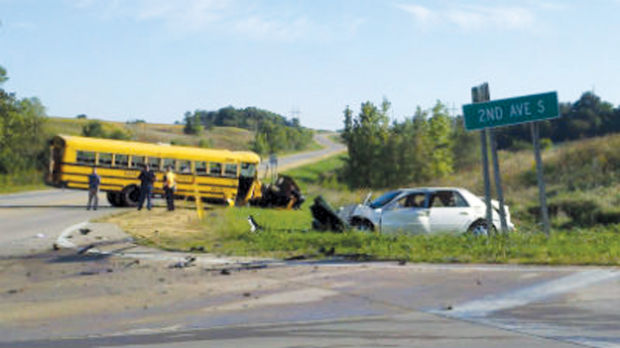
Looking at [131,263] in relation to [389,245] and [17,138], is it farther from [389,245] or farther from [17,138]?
[17,138]

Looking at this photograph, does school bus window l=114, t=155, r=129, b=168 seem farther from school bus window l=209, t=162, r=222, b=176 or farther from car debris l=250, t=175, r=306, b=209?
car debris l=250, t=175, r=306, b=209

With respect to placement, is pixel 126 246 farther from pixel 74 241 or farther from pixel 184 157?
pixel 184 157

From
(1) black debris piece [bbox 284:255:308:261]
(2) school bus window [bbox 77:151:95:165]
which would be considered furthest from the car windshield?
(2) school bus window [bbox 77:151:95:165]

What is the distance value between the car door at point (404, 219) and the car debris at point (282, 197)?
13.0 metres

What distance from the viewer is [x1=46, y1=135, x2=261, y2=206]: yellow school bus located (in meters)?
27.8

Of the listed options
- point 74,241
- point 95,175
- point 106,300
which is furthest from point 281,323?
point 95,175

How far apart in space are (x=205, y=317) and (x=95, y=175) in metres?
19.0

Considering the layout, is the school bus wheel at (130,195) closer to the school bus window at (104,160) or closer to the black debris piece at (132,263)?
the school bus window at (104,160)

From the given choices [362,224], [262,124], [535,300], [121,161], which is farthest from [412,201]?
[121,161]

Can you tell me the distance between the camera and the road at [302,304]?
22.1 ft

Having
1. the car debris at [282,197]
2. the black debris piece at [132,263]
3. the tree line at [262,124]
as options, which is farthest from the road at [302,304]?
the car debris at [282,197]

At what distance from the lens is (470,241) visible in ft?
42.9

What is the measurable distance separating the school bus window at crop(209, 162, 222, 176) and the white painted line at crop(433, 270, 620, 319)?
21748 millimetres

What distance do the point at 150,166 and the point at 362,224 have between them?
14595 millimetres
